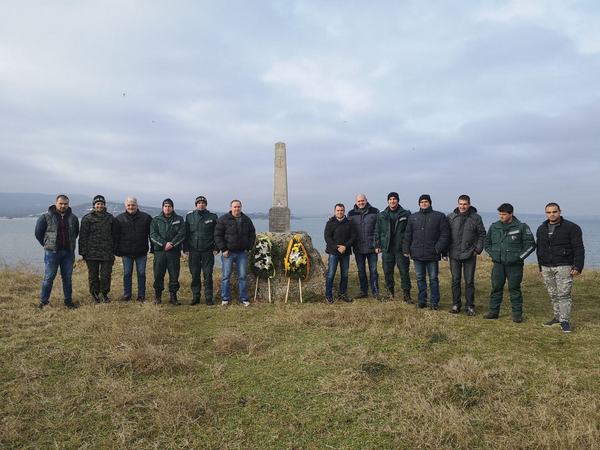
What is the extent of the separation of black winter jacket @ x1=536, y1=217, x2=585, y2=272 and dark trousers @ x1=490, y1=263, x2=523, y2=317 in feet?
1.73

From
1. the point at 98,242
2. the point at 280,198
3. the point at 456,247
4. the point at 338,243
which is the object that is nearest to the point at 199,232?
the point at 98,242

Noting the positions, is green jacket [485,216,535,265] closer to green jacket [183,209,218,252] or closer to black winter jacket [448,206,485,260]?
black winter jacket [448,206,485,260]

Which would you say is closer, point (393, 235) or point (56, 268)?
point (56, 268)

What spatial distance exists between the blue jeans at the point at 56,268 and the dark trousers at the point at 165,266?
1.67 meters

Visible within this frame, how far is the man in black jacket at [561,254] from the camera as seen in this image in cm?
649

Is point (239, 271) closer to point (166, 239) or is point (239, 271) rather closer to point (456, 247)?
point (166, 239)

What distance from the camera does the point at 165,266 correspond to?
28.4 ft

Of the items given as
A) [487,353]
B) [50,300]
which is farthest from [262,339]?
[50,300]

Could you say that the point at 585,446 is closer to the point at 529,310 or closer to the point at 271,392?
the point at 271,392

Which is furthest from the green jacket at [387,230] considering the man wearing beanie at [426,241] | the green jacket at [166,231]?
the green jacket at [166,231]

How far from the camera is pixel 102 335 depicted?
19.4 ft

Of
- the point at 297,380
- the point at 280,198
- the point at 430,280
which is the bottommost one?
the point at 297,380

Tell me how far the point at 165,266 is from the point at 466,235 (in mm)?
6343

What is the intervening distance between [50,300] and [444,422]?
27.4ft
